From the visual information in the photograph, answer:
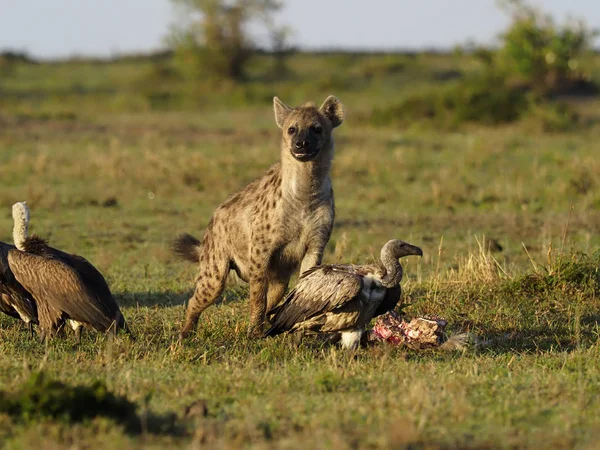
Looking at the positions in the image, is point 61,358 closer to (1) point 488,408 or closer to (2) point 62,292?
(2) point 62,292

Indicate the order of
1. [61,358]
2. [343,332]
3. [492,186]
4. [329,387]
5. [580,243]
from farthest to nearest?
[492,186] < [580,243] < [343,332] < [61,358] < [329,387]

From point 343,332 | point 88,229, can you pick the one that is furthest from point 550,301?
point 88,229

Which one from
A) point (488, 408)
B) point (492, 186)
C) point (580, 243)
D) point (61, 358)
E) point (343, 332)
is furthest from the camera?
point (492, 186)

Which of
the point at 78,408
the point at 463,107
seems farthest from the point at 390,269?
the point at 463,107

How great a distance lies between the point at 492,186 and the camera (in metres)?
14.4

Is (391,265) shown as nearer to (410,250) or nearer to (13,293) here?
(410,250)

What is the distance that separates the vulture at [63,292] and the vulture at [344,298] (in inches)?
41.5

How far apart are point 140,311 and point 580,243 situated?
478 cm

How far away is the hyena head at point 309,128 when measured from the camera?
711 centimetres

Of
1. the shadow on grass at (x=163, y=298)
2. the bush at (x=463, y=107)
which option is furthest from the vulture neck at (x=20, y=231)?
the bush at (x=463, y=107)

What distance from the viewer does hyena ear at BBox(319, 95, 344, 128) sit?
24.7 ft

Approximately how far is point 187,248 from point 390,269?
186 centimetres

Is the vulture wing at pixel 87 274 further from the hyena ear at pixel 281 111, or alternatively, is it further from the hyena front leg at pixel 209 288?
the hyena ear at pixel 281 111

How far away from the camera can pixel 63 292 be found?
6562 millimetres
